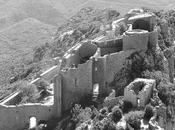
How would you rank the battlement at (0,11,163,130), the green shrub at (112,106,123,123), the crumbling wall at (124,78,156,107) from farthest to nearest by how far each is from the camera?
the battlement at (0,11,163,130)
the crumbling wall at (124,78,156,107)
the green shrub at (112,106,123,123)

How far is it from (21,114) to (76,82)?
5124mm

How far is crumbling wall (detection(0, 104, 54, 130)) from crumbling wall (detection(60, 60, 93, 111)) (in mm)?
1558

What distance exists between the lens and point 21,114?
45.1m

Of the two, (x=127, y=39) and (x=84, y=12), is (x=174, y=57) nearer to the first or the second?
(x=127, y=39)

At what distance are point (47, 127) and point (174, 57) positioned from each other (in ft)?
46.0

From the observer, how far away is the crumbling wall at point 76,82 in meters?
44.0

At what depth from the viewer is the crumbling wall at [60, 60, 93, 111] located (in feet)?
144

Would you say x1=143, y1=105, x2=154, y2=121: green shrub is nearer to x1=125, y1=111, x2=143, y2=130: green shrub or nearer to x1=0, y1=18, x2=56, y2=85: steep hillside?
x1=125, y1=111, x2=143, y2=130: green shrub

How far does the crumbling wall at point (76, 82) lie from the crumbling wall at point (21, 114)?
5.11 feet

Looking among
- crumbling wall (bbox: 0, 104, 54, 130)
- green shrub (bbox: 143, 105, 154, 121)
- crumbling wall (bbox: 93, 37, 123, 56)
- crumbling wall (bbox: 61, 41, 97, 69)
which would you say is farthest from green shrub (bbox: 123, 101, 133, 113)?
crumbling wall (bbox: 61, 41, 97, 69)

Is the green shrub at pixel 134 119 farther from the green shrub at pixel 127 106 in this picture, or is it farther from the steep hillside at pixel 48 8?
the steep hillside at pixel 48 8

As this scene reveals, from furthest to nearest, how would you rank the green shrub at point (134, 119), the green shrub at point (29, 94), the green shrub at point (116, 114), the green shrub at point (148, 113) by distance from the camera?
the green shrub at point (29, 94)
the green shrub at point (116, 114)
the green shrub at point (148, 113)
the green shrub at point (134, 119)

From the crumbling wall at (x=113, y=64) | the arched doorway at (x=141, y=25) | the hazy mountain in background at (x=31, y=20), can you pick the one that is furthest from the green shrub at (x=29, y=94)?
the hazy mountain in background at (x=31, y=20)

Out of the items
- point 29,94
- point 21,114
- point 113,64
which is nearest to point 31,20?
point 29,94
